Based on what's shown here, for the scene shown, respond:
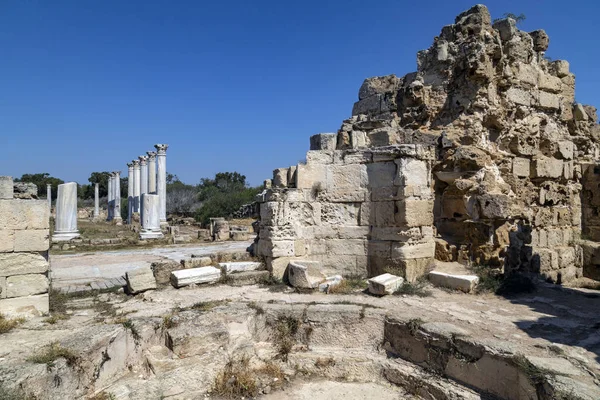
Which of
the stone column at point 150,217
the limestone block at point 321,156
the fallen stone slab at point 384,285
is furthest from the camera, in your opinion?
the stone column at point 150,217

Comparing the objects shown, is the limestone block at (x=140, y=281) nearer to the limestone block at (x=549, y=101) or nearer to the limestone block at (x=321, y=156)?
the limestone block at (x=321, y=156)

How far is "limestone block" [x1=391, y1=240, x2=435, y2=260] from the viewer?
6312mm

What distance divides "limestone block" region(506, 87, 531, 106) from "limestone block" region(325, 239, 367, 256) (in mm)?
4364

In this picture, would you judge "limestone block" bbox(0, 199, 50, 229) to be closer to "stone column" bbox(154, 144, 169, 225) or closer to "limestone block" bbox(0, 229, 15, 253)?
"limestone block" bbox(0, 229, 15, 253)

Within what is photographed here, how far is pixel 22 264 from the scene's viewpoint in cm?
504

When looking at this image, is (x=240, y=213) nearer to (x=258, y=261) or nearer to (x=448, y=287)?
(x=258, y=261)

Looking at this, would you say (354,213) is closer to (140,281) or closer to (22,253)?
(140,281)

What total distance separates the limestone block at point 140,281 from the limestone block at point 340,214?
3.14 m

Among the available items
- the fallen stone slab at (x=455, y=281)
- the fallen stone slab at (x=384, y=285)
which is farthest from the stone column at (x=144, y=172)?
the fallen stone slab at (x=455, y=281)

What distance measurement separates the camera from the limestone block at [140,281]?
6184 millimetres

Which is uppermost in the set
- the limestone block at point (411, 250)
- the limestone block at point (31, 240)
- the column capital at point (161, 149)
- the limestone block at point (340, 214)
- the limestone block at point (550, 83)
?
the column capital at point (161, 149)

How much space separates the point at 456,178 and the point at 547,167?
2.45 m

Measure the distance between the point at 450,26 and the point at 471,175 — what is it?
3.51 metres

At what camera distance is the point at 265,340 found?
17.0 feet
